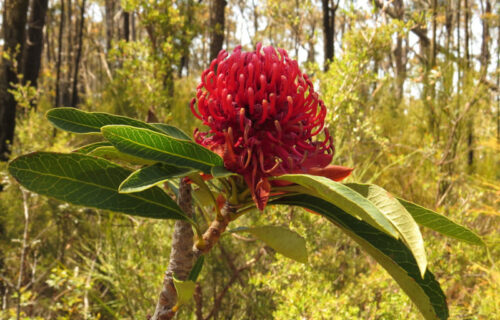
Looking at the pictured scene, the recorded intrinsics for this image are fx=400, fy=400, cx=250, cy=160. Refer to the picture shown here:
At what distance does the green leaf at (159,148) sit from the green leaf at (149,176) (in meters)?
0.02

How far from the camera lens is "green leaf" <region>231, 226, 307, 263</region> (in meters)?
0.70

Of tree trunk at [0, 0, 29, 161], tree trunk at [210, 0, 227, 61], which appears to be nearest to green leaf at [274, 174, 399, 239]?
tree trunk at [210, 0, 227, 61]

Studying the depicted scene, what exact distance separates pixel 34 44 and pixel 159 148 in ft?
13.7

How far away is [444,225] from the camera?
0.56m

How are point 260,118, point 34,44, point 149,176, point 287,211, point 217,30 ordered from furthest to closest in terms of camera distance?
point 34,44 < point 217,30 < point 287,211 < point 260,118 < point 149,176

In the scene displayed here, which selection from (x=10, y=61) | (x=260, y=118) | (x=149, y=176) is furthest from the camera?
(x=10, y=61)

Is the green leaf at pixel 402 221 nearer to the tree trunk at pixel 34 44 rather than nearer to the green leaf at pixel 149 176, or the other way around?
the green leaf at pixel 149 176

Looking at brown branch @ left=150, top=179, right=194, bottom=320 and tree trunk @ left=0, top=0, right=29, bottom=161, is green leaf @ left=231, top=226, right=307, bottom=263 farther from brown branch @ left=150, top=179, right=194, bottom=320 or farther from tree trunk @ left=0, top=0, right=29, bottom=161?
tree trunk @ left=0, top=0, right=29, bottom=161

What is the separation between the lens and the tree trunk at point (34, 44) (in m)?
3.93

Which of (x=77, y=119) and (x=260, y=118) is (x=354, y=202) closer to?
(x=260, y=118)

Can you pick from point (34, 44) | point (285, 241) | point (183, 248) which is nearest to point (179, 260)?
point (183, 248)

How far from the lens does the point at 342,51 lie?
2205 mm

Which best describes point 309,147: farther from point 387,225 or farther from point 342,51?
point 342,51

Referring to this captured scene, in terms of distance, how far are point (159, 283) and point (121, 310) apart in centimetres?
73
